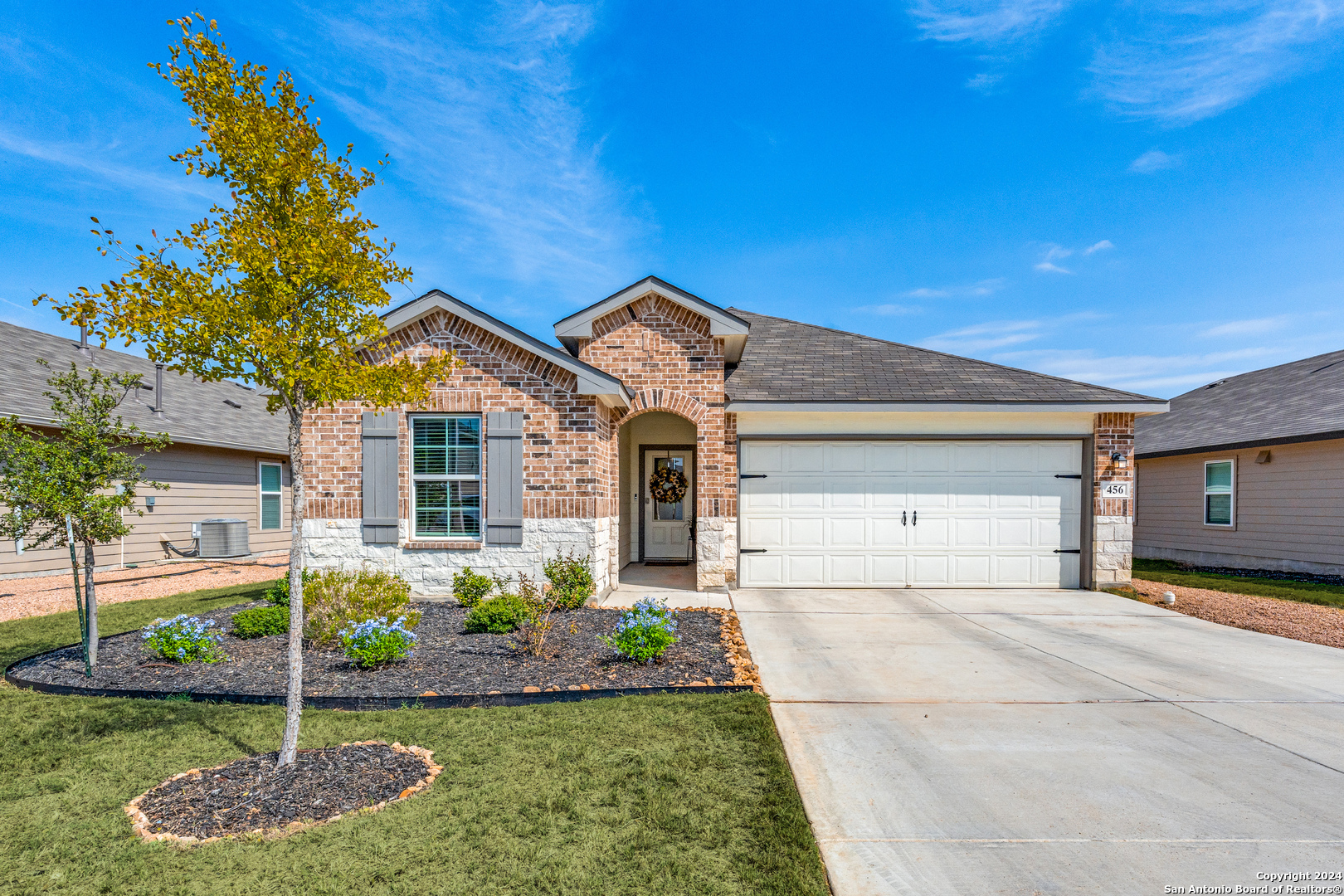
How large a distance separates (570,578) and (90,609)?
15.5 ft

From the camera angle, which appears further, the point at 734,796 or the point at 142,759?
the point at 142,759

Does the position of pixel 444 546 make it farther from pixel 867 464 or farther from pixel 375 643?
pixel 867 464

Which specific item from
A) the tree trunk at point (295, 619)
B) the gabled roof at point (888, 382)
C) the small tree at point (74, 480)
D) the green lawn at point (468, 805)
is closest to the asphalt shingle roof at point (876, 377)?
the gabled roof at point (888, 382)

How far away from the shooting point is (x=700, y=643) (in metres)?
6.62

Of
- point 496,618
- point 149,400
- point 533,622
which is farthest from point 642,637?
point 149,400

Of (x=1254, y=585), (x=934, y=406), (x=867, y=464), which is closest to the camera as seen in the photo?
(x=934, y=406)

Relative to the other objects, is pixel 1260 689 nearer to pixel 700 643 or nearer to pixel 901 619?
pixel 901 619

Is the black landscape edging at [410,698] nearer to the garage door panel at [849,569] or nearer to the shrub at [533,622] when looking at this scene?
the shrub at [533,622]

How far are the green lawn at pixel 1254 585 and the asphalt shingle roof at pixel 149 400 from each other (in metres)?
18.1

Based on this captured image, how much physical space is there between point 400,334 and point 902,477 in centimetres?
803

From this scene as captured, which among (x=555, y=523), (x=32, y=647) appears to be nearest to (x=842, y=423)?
(x=555, y=523)

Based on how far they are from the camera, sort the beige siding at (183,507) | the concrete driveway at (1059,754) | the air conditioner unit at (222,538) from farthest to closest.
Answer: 1. the air conditioner unit at (222,538)
2. the beige siding at (183,507)
3. the concrete driveway at (1059,754)

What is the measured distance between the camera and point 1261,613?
8.75 meters

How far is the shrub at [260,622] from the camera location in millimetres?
6844
